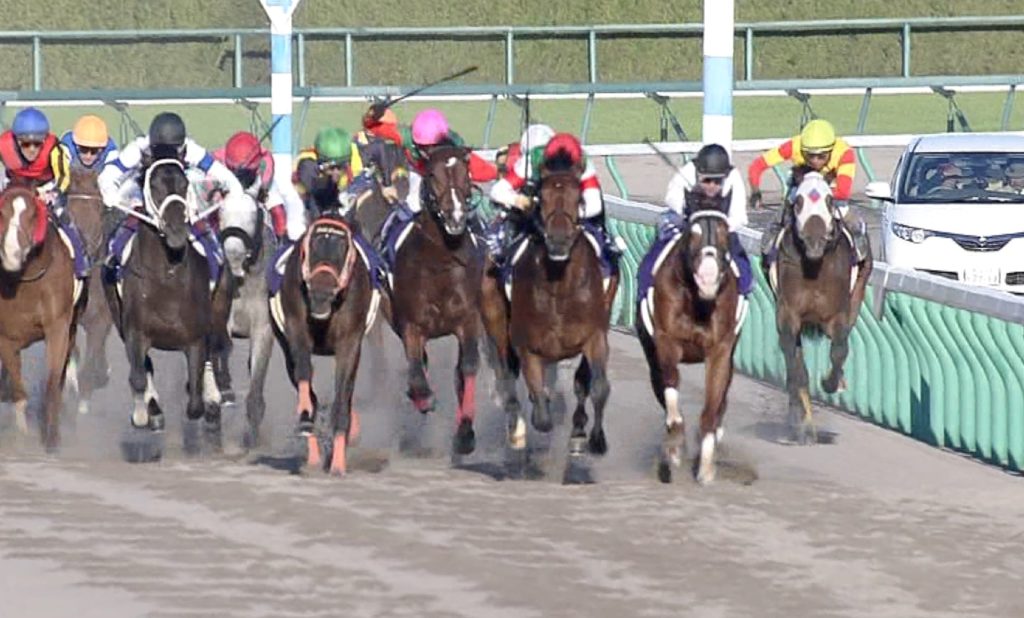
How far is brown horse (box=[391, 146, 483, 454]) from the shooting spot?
13.7 meters

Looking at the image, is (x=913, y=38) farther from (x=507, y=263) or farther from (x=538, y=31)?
(x=507, y=263)

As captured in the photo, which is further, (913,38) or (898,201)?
(913,38)

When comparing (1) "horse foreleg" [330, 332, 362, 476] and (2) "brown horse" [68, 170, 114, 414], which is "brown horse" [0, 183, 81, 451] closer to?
(1) "horse foreleg" [330, 332, 362, 476]

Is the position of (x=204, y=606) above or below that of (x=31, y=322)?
below

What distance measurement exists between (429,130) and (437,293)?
91cm

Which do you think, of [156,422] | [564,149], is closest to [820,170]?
[564,149]

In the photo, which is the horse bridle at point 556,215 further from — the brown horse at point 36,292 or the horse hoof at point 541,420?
the brown horse at point 36,292

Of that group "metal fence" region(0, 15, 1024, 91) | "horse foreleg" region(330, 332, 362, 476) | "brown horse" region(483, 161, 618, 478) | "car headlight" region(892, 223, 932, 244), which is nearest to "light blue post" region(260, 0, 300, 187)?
"car headlight" region(892, 223, 932, 244)

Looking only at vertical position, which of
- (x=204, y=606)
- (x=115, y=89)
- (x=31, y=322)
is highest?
(x=115, y=89)

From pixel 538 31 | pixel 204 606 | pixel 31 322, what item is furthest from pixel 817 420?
pixel 538 31

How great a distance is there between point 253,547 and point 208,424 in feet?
10.9

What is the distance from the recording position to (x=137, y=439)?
14117 mm

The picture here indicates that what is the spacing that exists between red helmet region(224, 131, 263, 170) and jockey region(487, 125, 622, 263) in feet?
5.20

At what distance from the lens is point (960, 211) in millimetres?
19234
